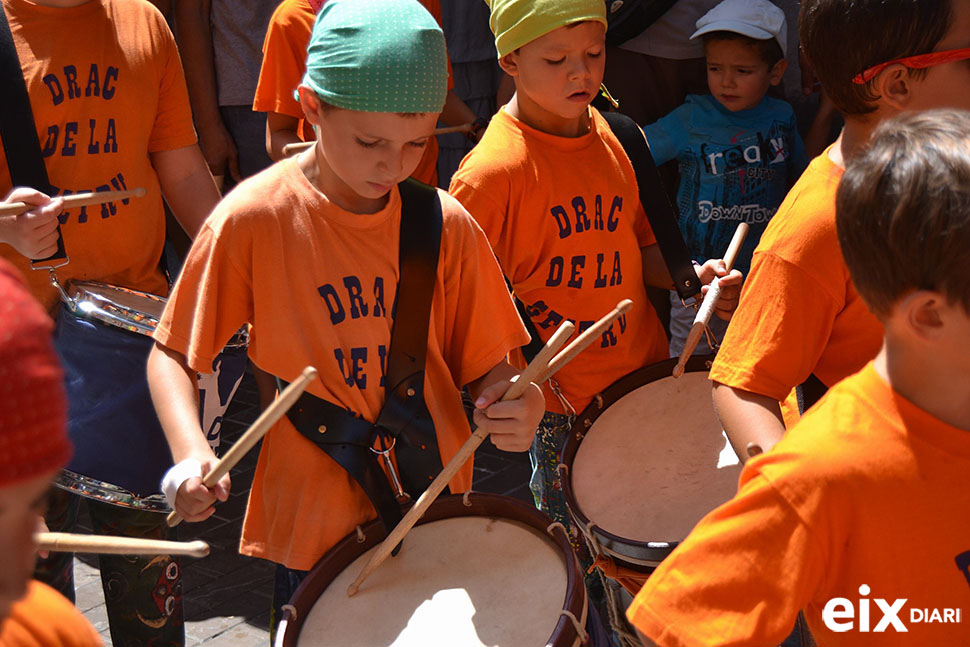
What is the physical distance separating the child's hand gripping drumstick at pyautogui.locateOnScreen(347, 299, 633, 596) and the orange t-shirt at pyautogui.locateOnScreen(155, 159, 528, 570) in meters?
0.15

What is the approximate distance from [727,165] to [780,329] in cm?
247

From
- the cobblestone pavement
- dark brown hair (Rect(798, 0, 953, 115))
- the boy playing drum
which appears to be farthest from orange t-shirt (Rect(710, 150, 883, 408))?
the cobblestone pavement

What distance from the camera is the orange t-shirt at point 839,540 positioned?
1.57m

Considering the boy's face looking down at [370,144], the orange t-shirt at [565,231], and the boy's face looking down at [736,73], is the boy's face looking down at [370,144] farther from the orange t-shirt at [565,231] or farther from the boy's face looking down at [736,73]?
the boy's face looking down at [736,73]

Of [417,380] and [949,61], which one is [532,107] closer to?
[417,380]

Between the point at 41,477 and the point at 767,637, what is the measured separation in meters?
0.92

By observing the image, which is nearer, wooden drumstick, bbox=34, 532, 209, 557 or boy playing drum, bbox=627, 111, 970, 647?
boy playing drum, bbox=627, 111, 970, 647

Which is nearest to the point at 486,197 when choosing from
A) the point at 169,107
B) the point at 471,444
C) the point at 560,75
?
the point at 560,75

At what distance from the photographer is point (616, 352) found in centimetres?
330

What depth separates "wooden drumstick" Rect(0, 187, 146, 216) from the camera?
2.79 meters

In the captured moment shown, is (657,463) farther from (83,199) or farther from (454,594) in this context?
(83,199)

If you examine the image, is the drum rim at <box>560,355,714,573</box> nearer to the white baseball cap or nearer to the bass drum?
the bass drum

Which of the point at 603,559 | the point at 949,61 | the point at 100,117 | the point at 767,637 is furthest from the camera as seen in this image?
the point at 100,117

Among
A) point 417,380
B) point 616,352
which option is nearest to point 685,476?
point 616,352
